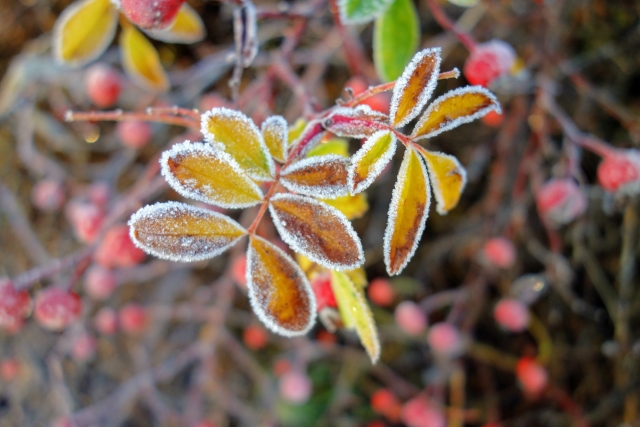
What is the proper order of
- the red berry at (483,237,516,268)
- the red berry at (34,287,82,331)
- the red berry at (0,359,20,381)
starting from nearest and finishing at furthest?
the red berry at (34,287,82,331) → the red berry at (483,237,516,268) → the red berry at (0,359,20,381)

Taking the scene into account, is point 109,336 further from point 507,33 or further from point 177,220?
point 507,33

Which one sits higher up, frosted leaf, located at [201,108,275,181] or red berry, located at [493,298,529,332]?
frosted leaf, located at [201,108,275,181]

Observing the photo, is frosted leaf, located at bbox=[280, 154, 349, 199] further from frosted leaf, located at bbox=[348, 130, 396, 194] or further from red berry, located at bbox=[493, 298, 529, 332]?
red berry, located at bbox=[493, 298, 529, 332]

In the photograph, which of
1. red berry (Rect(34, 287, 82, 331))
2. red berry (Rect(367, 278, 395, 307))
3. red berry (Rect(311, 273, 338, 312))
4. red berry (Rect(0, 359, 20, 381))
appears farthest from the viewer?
red berry (Rect(0, 359, 20, 381))

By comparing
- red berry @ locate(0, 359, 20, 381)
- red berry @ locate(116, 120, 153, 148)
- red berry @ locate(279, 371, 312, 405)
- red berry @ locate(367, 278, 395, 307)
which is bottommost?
red berry @ locate(0, 359, 20, 381)

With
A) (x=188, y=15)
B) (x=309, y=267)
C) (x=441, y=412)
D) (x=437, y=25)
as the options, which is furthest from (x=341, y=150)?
(x=437, y=25)

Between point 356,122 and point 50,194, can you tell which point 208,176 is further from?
point 50,194

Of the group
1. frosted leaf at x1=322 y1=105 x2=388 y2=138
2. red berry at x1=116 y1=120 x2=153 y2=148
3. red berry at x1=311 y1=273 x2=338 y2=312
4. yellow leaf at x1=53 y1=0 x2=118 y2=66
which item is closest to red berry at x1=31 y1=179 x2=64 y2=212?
red berry at x1=116 y1=120 x2=153 y2=148
